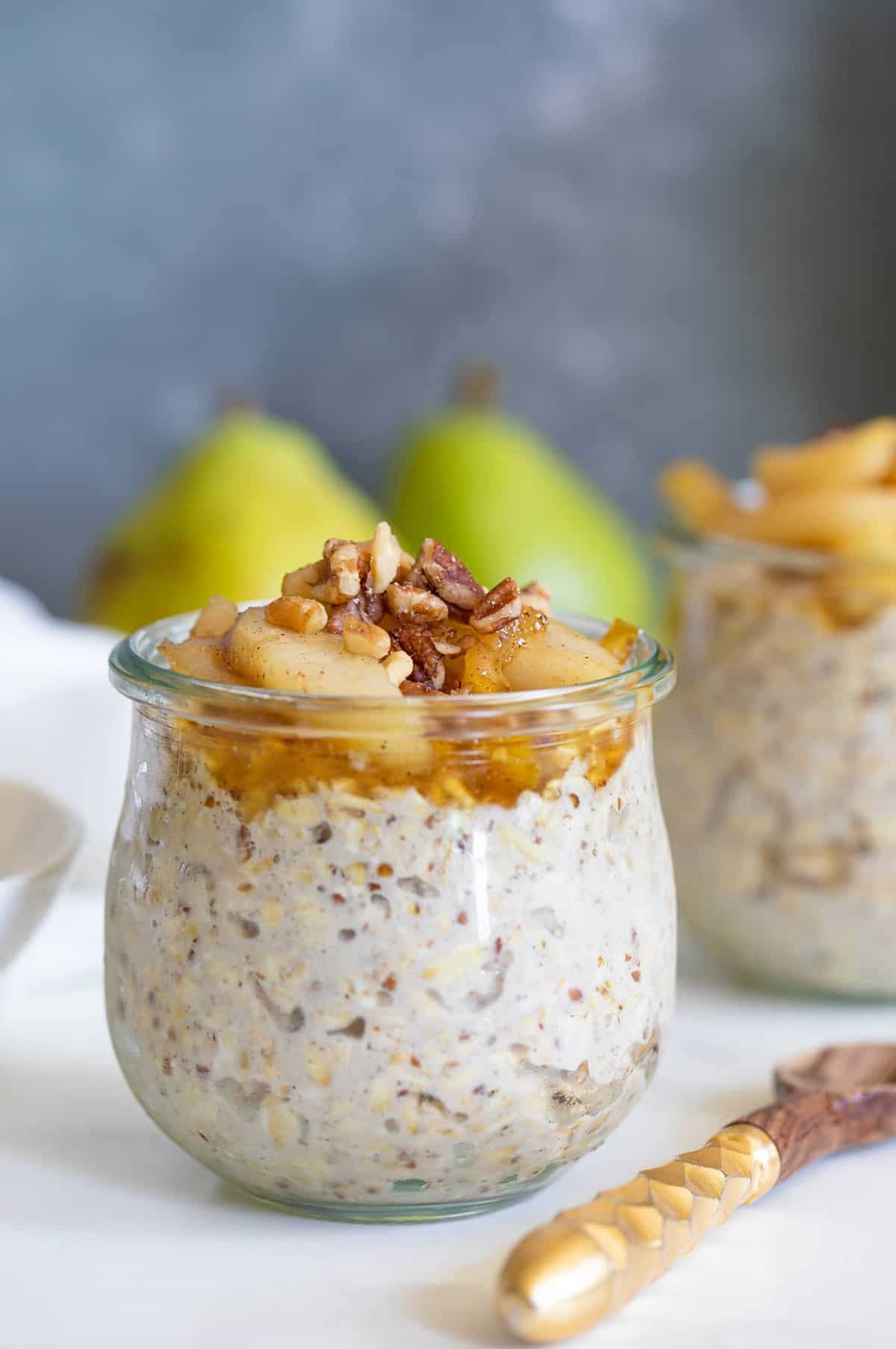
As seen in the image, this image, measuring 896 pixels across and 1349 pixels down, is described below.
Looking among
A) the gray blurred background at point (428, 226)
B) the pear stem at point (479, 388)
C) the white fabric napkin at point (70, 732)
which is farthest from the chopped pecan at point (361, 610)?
the gray blurred background at point (428, 226)

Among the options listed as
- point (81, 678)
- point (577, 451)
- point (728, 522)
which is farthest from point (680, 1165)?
point (577, 451)

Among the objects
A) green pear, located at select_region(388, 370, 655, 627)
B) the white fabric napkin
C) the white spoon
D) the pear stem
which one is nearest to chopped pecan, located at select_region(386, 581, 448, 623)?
the white spoon

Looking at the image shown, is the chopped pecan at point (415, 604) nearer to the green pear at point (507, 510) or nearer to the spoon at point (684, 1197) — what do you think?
the spoon at point (684, 1197)

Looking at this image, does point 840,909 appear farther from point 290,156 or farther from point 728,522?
point 290,156

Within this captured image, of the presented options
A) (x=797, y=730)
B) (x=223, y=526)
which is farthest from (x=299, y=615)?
(x=223, y=526)

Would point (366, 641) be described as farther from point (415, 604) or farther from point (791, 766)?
point (791, 766)

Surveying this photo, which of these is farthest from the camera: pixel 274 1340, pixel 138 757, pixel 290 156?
pixel 290 156
